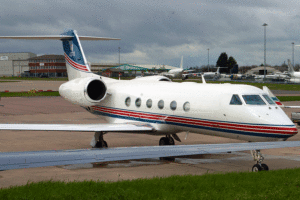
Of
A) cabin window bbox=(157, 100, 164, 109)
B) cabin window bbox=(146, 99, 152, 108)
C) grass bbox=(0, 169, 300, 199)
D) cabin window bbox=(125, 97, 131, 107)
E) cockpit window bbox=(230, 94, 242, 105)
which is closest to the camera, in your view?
grass bbox=(0, 169, 300, 199)

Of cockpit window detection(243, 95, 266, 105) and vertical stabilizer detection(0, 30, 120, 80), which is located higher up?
vertical stabilizer detection(0, 30, 120, 80)

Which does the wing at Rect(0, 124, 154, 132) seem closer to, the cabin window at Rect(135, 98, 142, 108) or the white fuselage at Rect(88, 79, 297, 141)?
the white fuselage at Rect(88, 79, 297, 141)

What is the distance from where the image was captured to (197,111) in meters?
13.6

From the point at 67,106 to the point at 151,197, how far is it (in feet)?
95.3

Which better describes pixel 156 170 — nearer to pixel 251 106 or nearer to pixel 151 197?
pixel 251 106

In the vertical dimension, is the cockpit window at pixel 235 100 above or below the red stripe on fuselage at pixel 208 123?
above

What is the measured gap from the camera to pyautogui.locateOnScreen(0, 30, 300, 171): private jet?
10.6 m

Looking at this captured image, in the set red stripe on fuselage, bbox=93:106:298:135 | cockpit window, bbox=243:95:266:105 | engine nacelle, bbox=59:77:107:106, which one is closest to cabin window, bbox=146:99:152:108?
Answer: red stripe on fuselage, bbox=93:106:298:135

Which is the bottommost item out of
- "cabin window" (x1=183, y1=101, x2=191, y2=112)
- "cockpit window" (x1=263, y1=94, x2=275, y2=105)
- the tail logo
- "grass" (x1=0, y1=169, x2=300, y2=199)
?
"grass" (x1=0, y1=169, x2=300, y2=199)

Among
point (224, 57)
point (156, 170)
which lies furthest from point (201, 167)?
point (224, 57)

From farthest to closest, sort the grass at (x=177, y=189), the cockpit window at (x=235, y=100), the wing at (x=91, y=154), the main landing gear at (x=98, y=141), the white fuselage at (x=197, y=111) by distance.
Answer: the main landing gear at (x=98, y=141)
the cockpit window at (x=235, y=100)
the white fuselage at (x=197, y=111)
the grass at (x=177, y=189)
the wing at (x=91, y=154)

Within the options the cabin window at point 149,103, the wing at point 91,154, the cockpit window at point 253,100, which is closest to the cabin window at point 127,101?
the cabin window at point 149,103

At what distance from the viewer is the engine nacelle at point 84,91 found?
54.1 feet

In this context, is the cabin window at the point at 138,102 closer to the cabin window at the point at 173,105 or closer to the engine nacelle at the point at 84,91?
the cabin window at the point at 173,105
